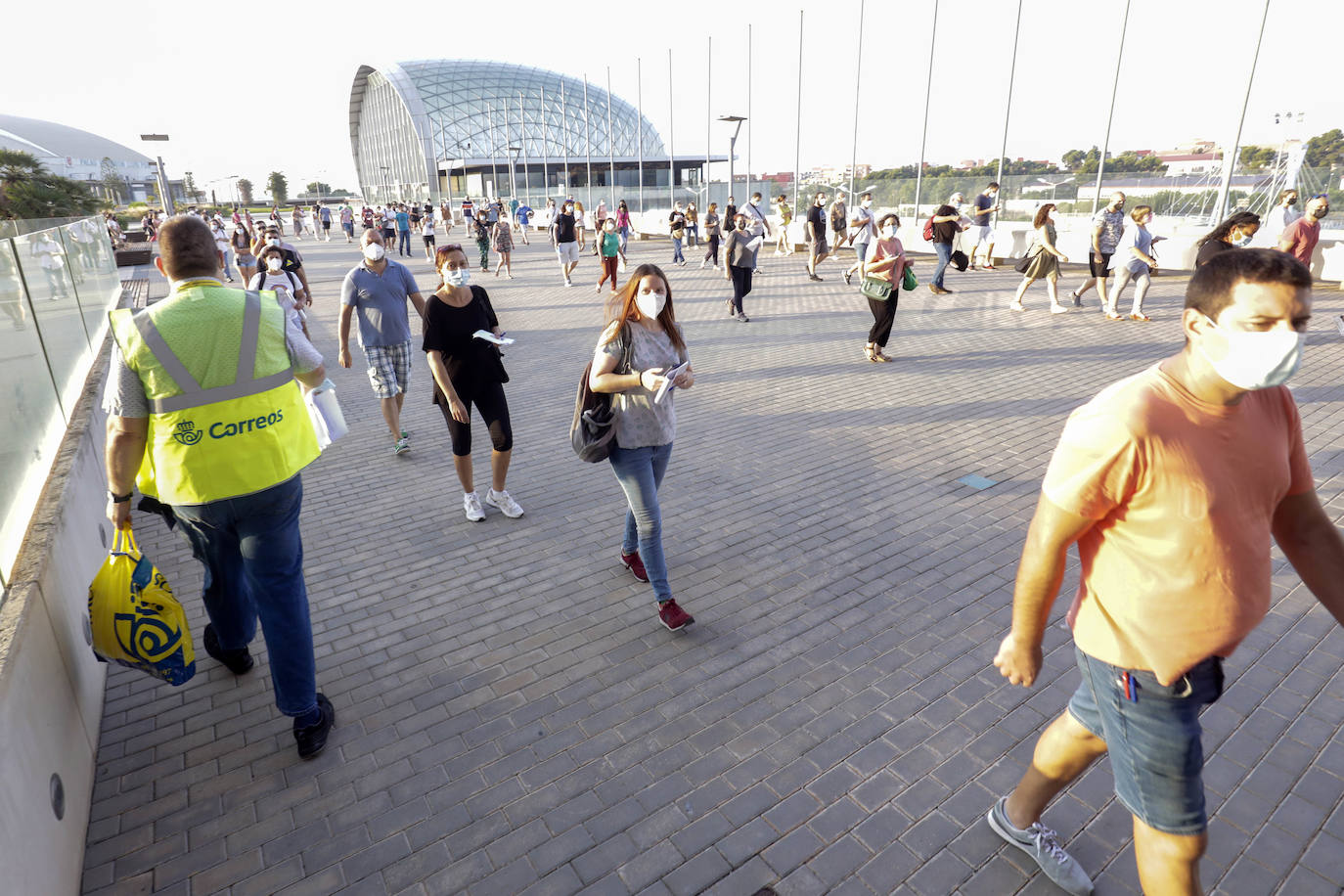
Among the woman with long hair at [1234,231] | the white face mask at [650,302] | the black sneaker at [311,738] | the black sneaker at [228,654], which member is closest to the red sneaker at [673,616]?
the white face mask at [650,302]

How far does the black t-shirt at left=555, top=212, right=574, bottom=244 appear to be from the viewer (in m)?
16.8

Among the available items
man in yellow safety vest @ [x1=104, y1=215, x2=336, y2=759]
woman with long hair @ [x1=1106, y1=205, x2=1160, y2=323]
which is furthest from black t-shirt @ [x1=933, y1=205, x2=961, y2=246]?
man in yellow safety vest @ [x1=104, y1=215, x2=336, y2=759]

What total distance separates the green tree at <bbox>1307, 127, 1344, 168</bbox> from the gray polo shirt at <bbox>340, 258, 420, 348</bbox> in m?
22.4

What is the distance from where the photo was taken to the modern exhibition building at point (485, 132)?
7238 centimetres

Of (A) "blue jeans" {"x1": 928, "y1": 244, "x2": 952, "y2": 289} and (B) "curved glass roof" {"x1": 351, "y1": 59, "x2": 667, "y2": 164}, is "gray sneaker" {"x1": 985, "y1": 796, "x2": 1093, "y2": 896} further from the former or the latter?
(B) "curved glass roof" {"x1": 351, "y1": 59, "x2": 667, "y2": 164}

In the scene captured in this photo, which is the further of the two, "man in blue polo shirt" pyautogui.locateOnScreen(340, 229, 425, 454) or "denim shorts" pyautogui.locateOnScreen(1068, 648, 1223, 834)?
"man in blue polo shirt" pyautogui.locateOnScreen(340, 229, 425, 454)

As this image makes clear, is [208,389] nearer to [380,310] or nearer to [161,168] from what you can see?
[380,310]

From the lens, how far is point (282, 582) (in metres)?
A: 2.95

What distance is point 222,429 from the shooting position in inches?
107

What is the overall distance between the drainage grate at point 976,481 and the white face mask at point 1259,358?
4074 millimetres

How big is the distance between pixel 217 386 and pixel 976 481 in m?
4.91

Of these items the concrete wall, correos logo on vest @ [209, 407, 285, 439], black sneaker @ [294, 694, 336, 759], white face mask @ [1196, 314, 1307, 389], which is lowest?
black sneaker @ [294, 694, 336, 759]

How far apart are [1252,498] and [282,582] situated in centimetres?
308

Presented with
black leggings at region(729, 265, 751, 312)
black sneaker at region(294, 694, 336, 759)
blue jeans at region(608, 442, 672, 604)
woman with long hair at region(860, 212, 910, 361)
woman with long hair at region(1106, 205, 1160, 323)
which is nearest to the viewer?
black sneaker at region(294, 694, 336, 759)
